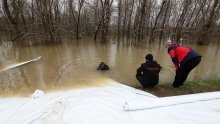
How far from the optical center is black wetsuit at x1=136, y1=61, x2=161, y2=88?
A: 391 cm

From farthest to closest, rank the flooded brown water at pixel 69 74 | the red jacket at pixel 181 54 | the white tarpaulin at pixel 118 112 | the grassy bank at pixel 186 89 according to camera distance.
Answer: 1. the flooded brown water at pixel 69 74
2. the grassy bank at pixel 186 89
3. the red jacket at pixel 181 54
4. the white tarpaulin at pixel 118 112

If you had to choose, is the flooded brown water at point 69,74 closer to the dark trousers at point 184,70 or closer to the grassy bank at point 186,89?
the grassy bank at point 186,89

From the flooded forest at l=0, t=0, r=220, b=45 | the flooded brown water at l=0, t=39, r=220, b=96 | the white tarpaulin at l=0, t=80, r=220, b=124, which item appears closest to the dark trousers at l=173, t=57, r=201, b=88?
the flooded brown water at l=0, t=39, r=220, b=96

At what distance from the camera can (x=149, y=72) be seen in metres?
3.96

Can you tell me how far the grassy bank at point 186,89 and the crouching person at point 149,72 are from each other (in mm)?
190

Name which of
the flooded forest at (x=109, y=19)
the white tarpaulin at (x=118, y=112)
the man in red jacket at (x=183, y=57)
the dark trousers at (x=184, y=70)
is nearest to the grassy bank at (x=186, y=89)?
the dark trousers at (x=184, y=70)

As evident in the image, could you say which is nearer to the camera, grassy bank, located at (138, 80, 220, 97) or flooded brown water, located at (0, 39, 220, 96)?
grassy bank, located at (138, 80, 220, 97)

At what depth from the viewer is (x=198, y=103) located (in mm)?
2600

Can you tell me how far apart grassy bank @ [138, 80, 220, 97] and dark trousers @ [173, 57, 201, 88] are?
165 millimetres

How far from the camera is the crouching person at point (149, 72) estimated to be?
390 centimetres

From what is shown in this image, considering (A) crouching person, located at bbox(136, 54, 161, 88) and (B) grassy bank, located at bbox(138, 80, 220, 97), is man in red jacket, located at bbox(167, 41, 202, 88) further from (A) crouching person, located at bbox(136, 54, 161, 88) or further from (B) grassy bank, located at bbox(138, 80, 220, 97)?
(A) crouching person, located at bbox(136, 54, 161, 88)

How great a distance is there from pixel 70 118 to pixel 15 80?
3734mm

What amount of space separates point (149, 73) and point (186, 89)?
1099mm

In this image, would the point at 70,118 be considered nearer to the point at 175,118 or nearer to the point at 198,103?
the point at 175,118
